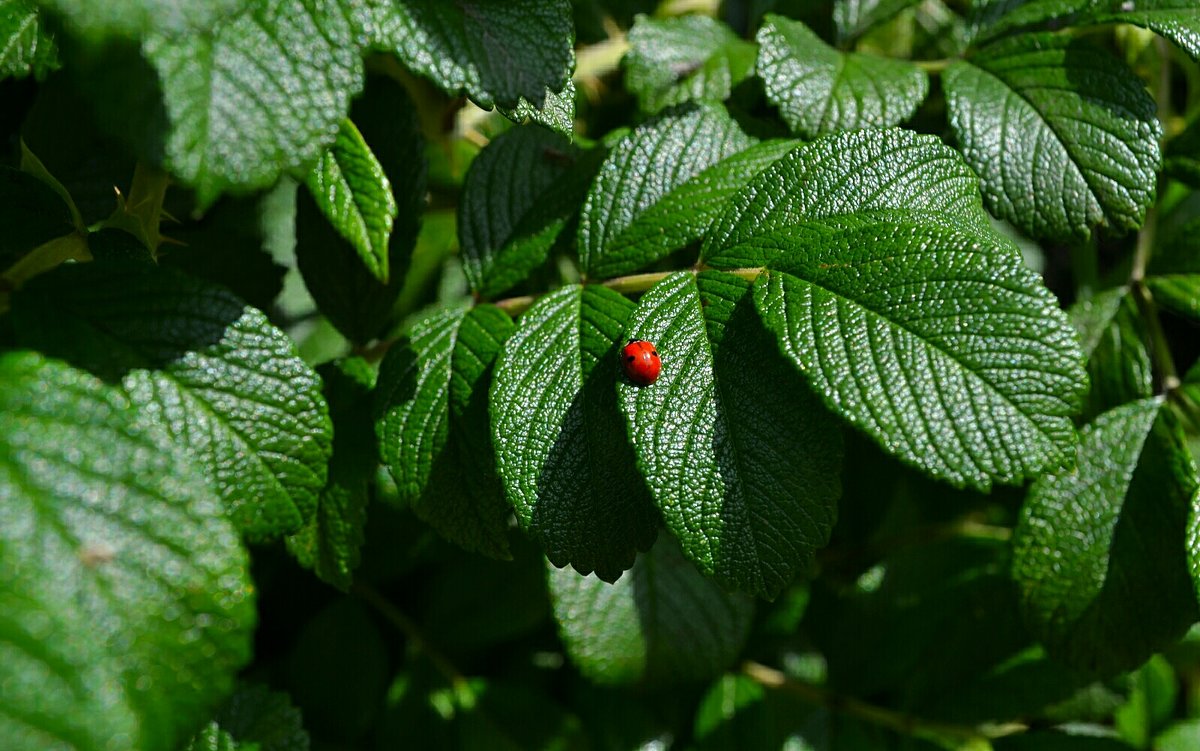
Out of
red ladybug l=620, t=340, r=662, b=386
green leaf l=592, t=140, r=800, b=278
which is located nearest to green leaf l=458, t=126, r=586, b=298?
green leaf l=592, t=140, r=800, b=278

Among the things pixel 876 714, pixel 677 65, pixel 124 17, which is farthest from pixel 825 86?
pixel 876 714

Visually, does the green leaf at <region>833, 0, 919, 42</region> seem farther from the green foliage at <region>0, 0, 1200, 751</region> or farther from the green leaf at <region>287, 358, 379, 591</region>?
the green leaf at <region>287, 358, 379, 591</region>

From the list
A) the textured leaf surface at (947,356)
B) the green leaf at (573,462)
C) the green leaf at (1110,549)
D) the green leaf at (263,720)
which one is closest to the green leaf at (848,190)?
the textured leaf surface at (947,356)

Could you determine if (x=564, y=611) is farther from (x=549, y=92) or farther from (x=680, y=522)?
(x=549, y=92)

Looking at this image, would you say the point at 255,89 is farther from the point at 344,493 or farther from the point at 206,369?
the point at 344,493

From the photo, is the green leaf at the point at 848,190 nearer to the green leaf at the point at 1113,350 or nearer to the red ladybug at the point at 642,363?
the red ladybug at the point at 642,363

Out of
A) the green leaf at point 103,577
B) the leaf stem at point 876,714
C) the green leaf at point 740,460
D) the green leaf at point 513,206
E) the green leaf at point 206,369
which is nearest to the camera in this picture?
the green leaf at point 103,577

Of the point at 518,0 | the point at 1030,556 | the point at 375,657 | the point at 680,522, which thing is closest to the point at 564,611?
the point at 375,657
